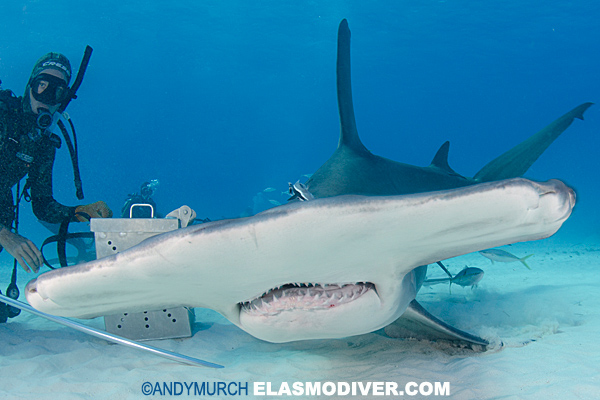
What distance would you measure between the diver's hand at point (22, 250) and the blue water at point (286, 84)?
433cm

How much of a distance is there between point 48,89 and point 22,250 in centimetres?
190

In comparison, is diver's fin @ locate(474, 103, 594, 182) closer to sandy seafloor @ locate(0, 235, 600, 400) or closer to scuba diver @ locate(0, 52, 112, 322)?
sandy seafloor @ locate(0, 235, 600, 400)

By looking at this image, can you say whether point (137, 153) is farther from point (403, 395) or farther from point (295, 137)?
point (403, 395)

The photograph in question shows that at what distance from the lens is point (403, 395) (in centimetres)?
219

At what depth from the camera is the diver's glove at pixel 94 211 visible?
3.38 meters

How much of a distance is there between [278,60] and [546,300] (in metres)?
48.1

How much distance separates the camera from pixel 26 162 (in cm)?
398

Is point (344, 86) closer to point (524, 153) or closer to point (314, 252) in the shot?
point (524, 153)

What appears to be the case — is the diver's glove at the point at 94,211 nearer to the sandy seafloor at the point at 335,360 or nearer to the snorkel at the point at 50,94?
the snorkel at the point at 50,94

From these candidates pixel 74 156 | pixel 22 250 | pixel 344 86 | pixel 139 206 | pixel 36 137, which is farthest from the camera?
pixel 139 206

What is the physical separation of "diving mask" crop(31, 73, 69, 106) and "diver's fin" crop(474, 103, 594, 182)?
522cm

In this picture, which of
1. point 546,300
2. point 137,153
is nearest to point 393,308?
point 546,300

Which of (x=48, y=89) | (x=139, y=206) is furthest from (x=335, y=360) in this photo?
(x=139, y=206)

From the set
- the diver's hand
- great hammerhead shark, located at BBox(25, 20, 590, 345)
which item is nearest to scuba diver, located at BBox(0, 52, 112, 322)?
the diver's hand
